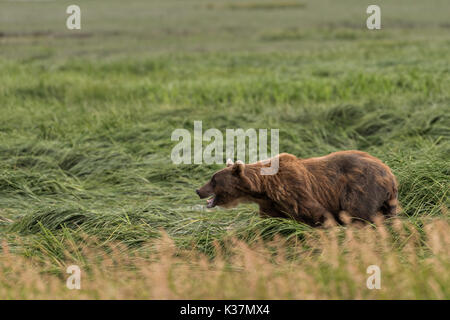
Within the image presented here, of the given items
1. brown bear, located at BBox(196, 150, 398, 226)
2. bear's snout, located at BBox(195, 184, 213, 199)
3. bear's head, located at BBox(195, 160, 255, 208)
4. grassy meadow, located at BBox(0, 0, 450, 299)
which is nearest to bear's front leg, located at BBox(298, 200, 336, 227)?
brown bear, located at BBox(196, 150, 398, 226)

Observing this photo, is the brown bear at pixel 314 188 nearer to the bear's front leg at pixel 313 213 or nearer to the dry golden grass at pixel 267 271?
the bear's front leg at pixel 313 213

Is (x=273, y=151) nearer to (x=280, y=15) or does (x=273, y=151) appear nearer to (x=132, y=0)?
(x=280, y=15)

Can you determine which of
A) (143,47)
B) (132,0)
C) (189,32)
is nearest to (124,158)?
(143,47)

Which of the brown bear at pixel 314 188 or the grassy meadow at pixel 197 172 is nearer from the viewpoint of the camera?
the grassy meadow at pixel 197 172

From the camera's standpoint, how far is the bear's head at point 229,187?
18.2 feet

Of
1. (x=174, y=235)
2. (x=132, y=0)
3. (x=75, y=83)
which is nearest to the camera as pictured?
(x=174, y=235)

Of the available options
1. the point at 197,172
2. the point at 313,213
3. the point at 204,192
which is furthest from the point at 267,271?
the point at 197,172

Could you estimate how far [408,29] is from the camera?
36.1 meters

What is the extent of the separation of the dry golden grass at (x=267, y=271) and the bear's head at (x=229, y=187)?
0.43m

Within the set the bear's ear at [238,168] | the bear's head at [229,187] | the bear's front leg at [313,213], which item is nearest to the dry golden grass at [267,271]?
the bear's front leg at [313,213]

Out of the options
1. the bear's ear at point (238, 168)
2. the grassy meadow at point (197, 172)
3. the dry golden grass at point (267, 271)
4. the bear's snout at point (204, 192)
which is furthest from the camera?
the bear's snout at point (204, 192)

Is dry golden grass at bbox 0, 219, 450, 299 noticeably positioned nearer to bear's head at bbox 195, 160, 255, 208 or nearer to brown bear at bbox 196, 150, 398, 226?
brown bear at bbox 196, 150, 398, 226

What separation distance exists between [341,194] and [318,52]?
19750mm

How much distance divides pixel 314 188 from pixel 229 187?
29.7 inches
